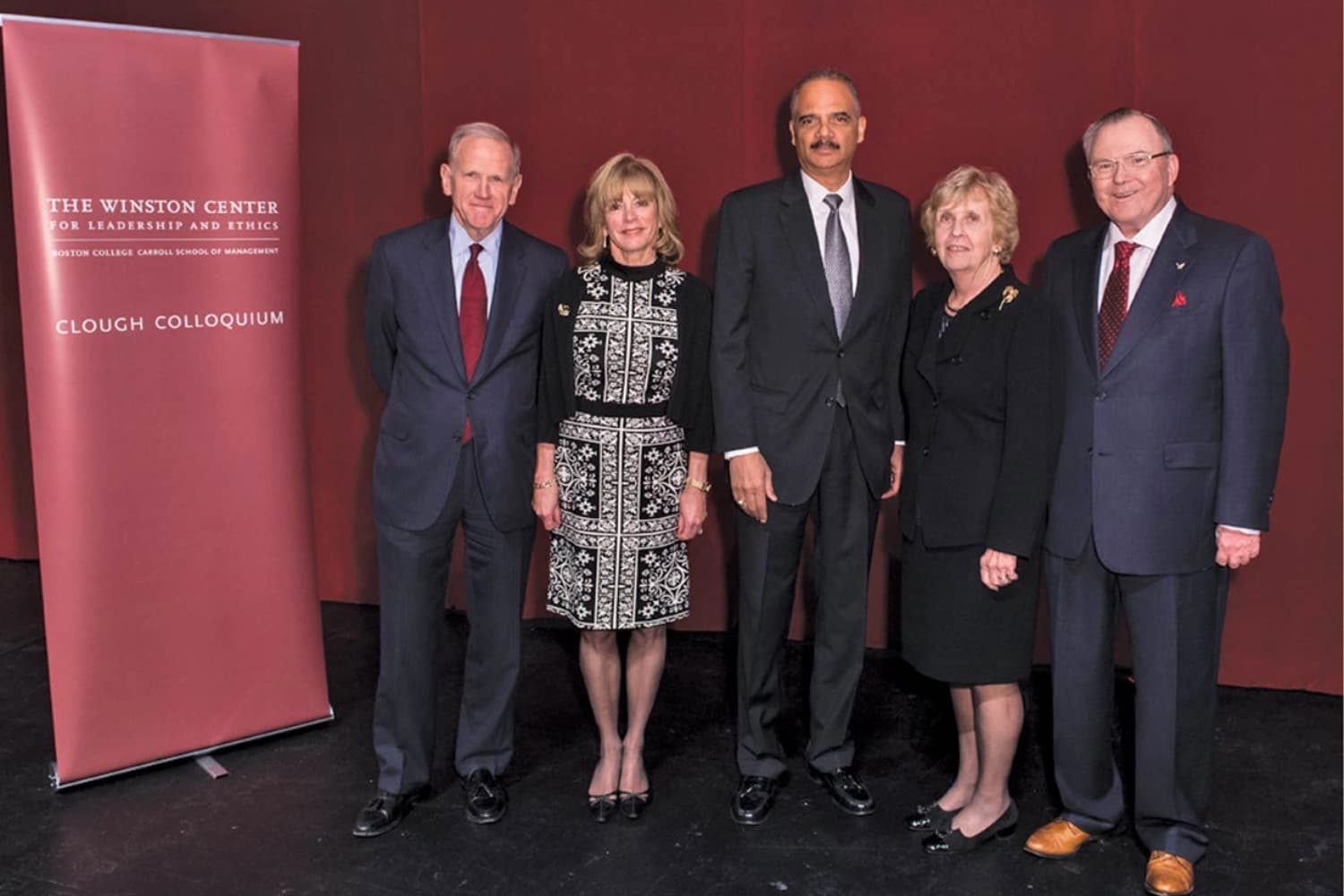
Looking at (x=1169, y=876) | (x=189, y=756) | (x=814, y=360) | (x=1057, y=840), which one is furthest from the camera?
(x=189, y=756)

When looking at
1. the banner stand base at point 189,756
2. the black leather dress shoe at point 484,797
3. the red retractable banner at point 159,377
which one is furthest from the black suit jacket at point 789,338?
the banner stand base at point 189,756

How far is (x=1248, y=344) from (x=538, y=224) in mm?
2782

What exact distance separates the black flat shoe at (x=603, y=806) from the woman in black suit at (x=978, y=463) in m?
0.89

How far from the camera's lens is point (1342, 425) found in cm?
412

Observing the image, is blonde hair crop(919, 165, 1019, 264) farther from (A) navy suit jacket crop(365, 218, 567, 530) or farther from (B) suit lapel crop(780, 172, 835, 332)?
(A) navy suit jacket crop(365, 218, 567, 530)

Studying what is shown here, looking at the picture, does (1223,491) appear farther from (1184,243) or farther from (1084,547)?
(1184,243)

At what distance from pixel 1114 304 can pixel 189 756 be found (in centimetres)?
288

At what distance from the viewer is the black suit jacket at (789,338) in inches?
130

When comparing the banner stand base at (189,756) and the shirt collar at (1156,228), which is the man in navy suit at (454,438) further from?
the shirt collar at (1156,228)

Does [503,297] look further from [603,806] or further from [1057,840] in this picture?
[1057,840]

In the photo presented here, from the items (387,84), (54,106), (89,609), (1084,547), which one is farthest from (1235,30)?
(89,609)

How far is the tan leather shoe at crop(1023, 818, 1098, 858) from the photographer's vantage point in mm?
3189

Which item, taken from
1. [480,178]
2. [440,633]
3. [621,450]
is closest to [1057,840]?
[621,450]

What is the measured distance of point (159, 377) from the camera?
362 cm
